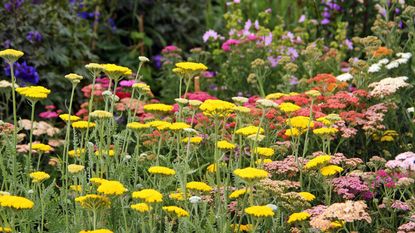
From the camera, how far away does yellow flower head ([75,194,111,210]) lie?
2.79 m

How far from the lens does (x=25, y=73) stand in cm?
585

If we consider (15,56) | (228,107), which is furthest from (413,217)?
(15,56)

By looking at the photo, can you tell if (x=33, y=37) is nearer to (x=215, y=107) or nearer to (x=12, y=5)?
(x=12, y=5)

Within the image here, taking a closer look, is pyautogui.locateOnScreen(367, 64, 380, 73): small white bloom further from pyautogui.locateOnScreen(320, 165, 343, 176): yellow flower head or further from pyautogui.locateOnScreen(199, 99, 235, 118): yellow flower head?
pyautogui.locateOnScreen(199, 99, 235, 118): yellow flower head

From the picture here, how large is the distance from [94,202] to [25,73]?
10.7 ft

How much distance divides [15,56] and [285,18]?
5122mm

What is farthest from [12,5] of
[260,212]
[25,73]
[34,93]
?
[260,212]

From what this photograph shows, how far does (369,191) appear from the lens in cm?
371

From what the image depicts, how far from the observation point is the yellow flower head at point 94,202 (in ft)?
9.16

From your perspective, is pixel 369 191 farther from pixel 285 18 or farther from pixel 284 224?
pixel 285 18

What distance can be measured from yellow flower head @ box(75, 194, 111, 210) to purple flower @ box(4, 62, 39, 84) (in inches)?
125

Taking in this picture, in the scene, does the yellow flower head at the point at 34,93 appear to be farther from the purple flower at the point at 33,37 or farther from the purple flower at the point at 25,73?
the purple flower at the point at 33,37

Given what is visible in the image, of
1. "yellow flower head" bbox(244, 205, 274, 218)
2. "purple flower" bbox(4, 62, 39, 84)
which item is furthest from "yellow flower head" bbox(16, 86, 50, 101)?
"purple flower" bbox(4, 62, 39, 84)

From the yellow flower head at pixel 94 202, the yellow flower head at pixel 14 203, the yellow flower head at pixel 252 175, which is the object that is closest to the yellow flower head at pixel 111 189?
the yellow flower head at pixel 94 202
